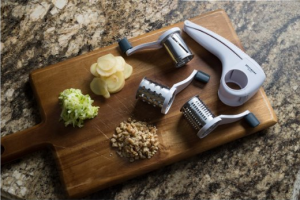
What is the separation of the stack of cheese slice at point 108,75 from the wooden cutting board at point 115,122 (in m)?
0.03

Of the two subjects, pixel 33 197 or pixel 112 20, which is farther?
pixel 112 20

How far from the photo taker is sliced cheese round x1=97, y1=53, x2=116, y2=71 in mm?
1556

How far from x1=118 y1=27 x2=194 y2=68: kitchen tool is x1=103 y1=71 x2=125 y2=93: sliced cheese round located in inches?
4.4

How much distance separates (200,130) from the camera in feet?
4.95

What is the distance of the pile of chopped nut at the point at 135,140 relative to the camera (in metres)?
1.52

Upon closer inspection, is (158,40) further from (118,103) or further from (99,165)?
(99,165)

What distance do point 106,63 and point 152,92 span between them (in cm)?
20

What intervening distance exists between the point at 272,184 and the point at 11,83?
3.46 ft

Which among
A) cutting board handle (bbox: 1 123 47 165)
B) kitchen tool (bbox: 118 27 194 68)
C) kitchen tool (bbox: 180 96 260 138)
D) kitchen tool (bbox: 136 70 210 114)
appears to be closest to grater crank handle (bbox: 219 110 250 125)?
kitchen tool (bbox: 180 96 260 138)

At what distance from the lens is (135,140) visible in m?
1.53

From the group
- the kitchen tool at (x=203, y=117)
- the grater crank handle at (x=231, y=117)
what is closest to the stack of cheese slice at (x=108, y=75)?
the kitchen tool at (x=203, y=117)

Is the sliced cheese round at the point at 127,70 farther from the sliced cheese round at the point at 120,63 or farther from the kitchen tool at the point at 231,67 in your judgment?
the kitchen tool at the point at 231,67

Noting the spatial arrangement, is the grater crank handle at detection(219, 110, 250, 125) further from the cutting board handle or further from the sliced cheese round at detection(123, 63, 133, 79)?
the cutting board handle

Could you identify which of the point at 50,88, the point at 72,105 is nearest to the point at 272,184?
the point at 72,105
